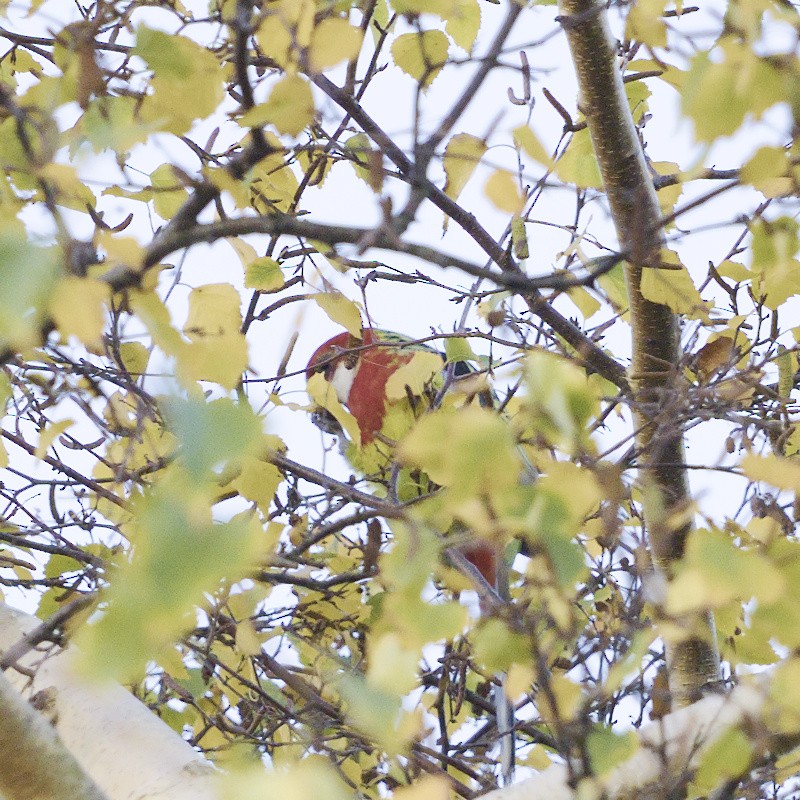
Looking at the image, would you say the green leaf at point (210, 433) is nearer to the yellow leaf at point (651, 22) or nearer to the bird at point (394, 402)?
the bird at point (394, 402)

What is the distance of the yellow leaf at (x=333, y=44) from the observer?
0.67 metres

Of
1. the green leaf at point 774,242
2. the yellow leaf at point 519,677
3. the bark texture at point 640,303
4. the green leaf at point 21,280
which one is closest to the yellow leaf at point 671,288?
the bark texture at point 640,303

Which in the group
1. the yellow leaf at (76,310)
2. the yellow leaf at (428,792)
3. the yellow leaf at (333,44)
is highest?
the yellow leaf at (333,44)

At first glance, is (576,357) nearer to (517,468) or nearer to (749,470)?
(749,470)

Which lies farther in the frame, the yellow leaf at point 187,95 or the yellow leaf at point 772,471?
the yellow leaf at point 187,95

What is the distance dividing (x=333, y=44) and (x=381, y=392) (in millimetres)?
1937

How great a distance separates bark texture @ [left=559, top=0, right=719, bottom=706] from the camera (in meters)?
1.17

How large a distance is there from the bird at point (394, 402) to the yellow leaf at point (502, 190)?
279 mm

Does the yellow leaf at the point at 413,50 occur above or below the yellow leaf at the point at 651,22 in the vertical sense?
above

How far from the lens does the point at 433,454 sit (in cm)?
56

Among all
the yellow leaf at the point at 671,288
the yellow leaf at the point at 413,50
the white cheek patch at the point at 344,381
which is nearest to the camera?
the yellow leaf at the point at 671,288

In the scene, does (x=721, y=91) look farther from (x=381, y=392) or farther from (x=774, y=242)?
(x=381, y=392)

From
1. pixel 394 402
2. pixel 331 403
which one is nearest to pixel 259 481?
pixel 331 403

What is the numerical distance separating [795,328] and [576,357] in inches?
11.7
